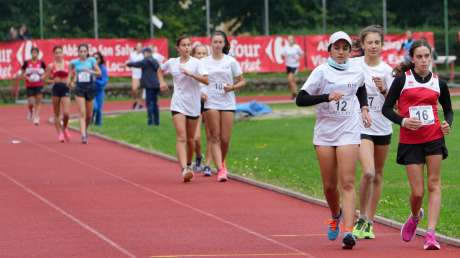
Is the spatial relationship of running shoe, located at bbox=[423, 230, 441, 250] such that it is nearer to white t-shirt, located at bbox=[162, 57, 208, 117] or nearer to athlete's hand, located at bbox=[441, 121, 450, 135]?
athlete's hand, located at bbox=[441, 121, 450, 135]

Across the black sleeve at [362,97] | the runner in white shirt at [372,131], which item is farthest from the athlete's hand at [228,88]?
the black sleeve at [362,97]

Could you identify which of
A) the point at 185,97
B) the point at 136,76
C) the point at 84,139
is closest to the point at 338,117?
the point at 185,97

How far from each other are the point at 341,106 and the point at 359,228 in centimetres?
123

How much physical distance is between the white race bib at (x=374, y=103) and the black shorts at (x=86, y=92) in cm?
1371

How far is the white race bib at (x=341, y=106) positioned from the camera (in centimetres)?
1235

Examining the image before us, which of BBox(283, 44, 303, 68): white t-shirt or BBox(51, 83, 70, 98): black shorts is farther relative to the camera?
BBox(283, 44, 303, 68): white t-shirt

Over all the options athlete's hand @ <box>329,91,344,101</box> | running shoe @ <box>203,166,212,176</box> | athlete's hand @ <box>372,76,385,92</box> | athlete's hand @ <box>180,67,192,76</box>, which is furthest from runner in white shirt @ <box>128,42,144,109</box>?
athlete's hand @ <box>329,91,344,101</box>

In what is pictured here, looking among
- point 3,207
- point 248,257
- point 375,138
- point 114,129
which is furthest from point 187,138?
point 114,129

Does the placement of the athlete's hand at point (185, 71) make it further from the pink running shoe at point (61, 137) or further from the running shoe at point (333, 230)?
the pink running shoe at point (61, 137)

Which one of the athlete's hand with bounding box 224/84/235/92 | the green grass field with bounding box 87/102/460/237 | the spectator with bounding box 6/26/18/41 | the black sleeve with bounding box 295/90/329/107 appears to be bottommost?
the green grass field with bounding box 87/102/460/237

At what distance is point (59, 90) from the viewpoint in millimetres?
26844

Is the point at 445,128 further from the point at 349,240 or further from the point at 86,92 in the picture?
the point at 86,92

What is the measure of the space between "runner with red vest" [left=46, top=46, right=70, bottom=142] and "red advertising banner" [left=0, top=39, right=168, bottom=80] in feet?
52.8

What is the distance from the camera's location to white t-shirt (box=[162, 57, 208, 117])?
18.8 m
